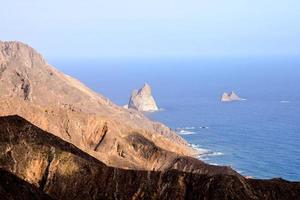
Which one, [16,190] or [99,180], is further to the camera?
[99,180]

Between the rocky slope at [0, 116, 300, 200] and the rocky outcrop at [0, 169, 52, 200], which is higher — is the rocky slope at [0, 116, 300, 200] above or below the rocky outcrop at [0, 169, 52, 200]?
above

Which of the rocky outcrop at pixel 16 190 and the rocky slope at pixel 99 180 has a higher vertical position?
the rocky slope at pixel 99 180

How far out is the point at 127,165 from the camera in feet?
345

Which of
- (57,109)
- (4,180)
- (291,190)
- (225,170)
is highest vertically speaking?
(57,109)

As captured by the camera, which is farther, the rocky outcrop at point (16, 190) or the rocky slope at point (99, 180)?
the rocky slope at point (99, 180)

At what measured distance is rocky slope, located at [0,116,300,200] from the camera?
66375 millimetres

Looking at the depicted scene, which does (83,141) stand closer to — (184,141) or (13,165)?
(13,165)

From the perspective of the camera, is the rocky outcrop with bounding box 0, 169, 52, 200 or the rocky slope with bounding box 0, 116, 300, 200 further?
the rocky slope with bounding box 0, 116, 300, 200

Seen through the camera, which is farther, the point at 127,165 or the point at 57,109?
the point at 57,109

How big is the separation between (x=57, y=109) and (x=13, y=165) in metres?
58.6

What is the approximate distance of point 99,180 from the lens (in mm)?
68500

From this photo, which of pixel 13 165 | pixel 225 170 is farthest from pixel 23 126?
pixel 225 170

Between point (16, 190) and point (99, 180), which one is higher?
point (99, 180)

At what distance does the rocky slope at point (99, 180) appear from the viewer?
218ft
